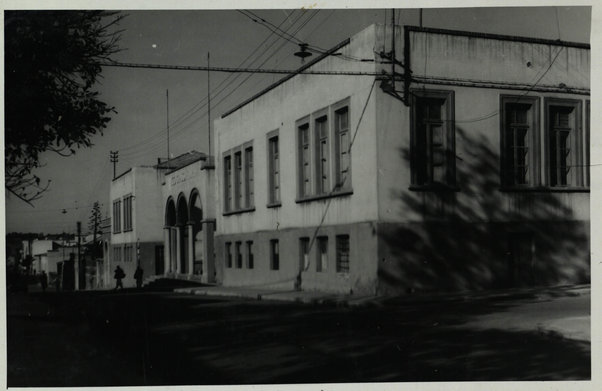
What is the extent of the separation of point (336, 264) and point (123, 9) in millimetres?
12832

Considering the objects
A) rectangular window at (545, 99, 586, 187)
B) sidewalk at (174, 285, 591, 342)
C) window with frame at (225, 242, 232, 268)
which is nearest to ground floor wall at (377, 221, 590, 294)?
sidewalk at (174, 285, 591, 342)

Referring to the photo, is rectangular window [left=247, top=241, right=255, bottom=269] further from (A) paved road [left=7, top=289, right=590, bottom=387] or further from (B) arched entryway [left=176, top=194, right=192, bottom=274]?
(A) paved road [left=7, top=289, right=590, bottom=387]

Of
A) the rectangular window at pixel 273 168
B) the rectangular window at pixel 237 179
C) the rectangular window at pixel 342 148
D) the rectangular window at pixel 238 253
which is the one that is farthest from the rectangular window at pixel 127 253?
the rectangular window at pixel 342 148

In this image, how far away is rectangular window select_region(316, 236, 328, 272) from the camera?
2230cm

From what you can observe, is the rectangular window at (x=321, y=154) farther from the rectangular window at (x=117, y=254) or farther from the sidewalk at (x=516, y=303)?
the rectangular window at (x=117, y=254)

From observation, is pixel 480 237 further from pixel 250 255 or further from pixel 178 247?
pixel 178 247

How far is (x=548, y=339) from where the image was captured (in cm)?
1105

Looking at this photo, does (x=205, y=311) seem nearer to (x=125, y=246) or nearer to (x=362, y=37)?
(x=362, y=37)

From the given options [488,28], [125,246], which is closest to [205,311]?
[488,28]

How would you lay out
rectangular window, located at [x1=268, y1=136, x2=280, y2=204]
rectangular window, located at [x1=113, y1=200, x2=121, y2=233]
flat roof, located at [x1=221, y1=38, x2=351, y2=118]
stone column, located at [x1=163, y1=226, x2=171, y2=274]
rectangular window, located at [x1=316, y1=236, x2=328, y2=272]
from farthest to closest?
rectangular window, located at [x1=113, y1=200, x2=121, y2=233] < stone column, located at [x1=163, y1=226, x2=171, y2=274] < rectangular window, located at [x1=268, y1=136, x2=280, y2=204] < rectangular window, located at [x1=316, y1=236, x2=328, y2=272] < flat roof, located at [x1=221, y1=38, x2=351, y2=118]

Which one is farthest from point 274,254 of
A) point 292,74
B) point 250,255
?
point 292,74

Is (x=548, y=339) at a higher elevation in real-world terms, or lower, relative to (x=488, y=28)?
lower

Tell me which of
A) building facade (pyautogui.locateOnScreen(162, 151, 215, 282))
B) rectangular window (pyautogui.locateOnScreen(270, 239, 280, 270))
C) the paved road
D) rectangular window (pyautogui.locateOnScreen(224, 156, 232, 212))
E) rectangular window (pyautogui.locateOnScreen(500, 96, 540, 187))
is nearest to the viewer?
the paved road

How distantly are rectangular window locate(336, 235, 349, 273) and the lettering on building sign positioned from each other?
16741 millimetres
